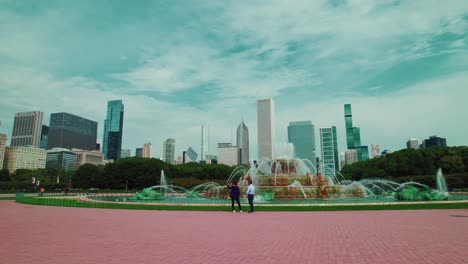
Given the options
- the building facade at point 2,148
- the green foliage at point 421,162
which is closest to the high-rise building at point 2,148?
the building facade at point 2,148

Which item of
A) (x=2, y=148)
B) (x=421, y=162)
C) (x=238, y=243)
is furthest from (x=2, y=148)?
(x=238, y=243)

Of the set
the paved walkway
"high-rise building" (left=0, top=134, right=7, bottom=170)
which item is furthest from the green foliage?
"high-rise building" (left=0, top=134, right=7, bottom=170)

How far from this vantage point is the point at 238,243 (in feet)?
29.7

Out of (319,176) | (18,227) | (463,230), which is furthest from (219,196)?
(463,230)

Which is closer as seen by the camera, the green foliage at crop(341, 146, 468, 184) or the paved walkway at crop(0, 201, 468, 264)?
the paved walkway at crop(0, 201, 468, 264)

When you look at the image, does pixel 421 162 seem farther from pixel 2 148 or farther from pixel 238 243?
pixel 2 148

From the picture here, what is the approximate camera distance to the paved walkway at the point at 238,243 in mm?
7232

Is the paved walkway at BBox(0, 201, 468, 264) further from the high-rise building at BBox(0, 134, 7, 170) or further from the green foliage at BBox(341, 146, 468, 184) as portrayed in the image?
the high-rise building at BBox(0, 134, 7, 170)

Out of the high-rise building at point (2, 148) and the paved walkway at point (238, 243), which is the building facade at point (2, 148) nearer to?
the high-rise building at point (2, 148)

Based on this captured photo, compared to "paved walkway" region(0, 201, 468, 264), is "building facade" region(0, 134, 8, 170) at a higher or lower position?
higher

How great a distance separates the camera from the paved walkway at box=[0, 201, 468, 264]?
23.7 ft

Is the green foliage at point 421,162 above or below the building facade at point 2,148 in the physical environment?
below

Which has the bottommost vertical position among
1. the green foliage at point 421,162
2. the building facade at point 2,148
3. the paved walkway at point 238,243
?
the paved walkway at point 238,243

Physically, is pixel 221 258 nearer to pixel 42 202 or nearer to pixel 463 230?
pixel 463 230
